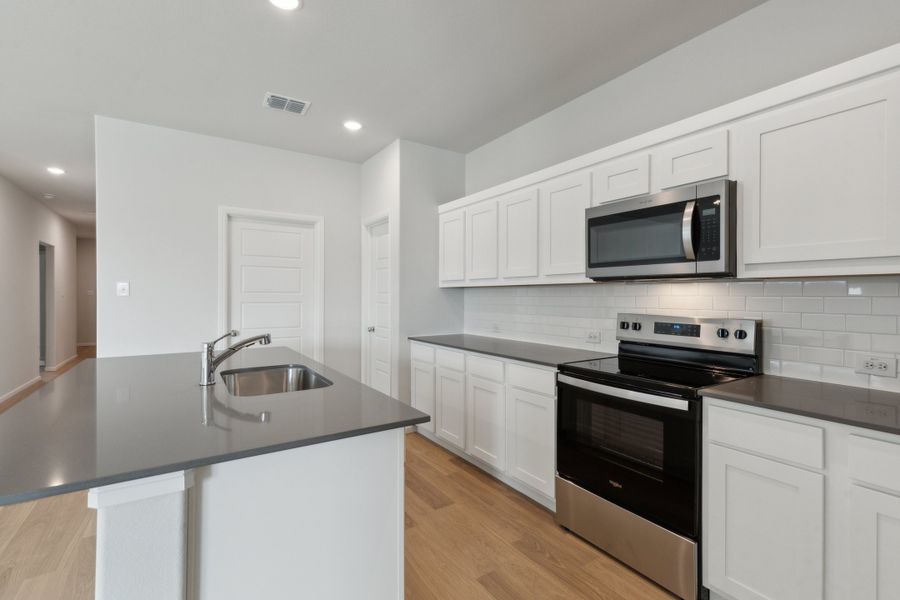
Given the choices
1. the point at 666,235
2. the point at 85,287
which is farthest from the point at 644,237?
the point at 85,287

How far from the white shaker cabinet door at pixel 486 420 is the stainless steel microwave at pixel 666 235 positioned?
103 cm

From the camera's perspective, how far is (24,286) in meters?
5.78

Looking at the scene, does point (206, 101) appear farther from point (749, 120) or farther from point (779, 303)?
point (779, 303)

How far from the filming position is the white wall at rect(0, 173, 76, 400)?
516cm

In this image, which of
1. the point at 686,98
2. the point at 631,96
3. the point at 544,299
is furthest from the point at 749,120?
the point at 544,299

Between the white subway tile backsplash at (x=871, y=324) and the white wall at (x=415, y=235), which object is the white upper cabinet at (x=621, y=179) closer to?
the white subway tile backsplash at (x=871, y=324)

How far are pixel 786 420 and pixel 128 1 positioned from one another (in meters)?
3.43

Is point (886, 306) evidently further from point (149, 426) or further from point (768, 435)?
point (149, 426)

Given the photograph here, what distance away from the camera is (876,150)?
1495 mm

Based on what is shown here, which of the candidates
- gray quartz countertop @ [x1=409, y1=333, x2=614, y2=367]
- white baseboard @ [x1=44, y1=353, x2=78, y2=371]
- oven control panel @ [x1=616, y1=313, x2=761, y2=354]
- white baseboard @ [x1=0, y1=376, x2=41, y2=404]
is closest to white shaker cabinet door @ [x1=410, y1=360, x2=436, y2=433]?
gray quartz countertop @ [x1=409, y1=333, x2=614, y2=367]

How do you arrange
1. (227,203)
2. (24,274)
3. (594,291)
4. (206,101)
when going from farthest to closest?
(24,274) < (227,203) < (206,101) < (594,291)

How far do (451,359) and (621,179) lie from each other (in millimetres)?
1765

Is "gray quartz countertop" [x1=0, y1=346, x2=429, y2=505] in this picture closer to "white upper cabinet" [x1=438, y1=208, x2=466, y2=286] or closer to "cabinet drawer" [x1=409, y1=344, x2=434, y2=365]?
"cabinet drawer" [x1=409, y1=344, x2=434, y2=365]

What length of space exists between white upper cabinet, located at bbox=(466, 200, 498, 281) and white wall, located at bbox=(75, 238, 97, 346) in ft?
34.0
